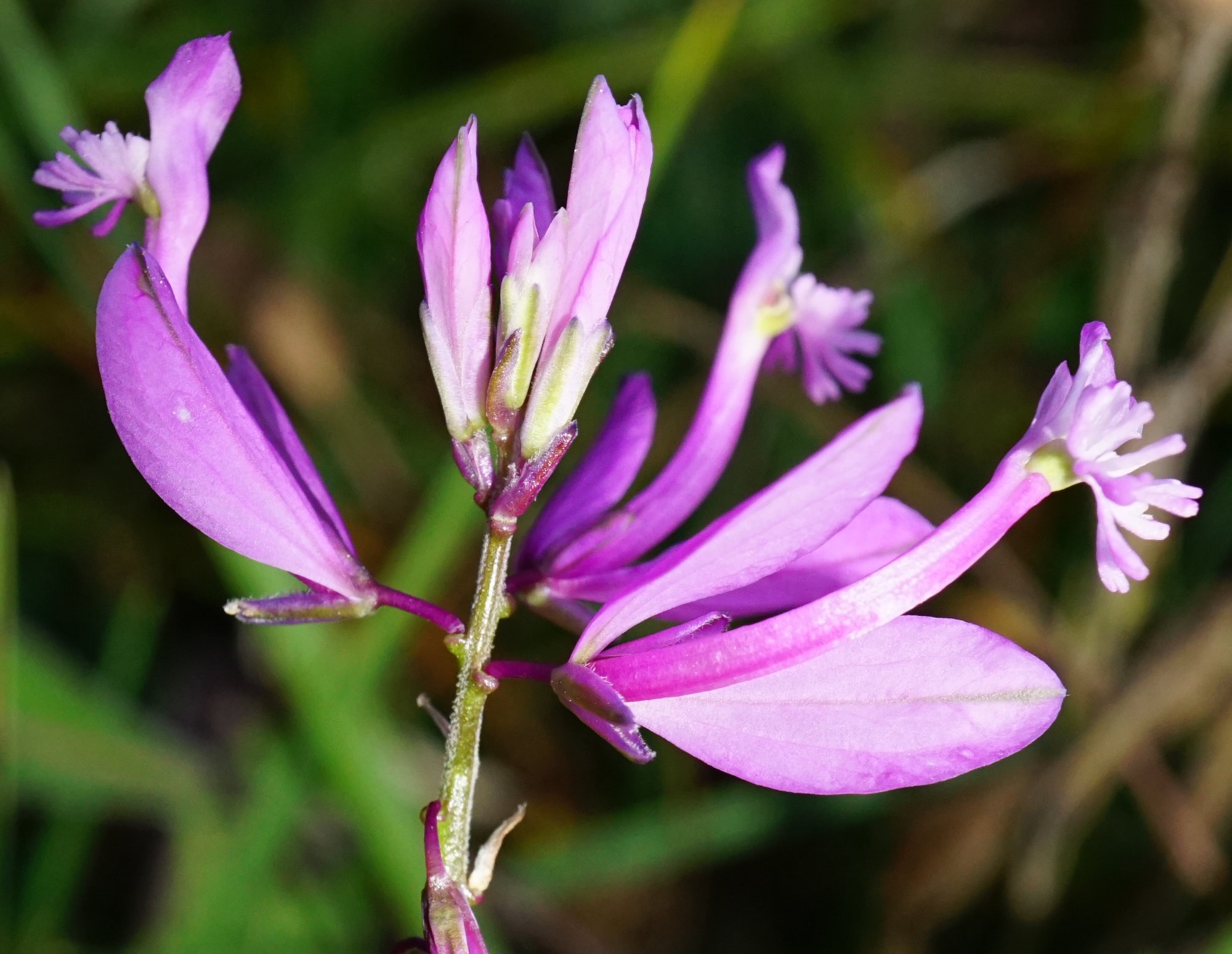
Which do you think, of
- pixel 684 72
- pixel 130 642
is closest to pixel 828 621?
pixel 684 72

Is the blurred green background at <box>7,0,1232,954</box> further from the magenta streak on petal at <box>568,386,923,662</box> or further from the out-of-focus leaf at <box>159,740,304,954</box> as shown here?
the magenta streak on petal at <box>568,386,923,662</box>

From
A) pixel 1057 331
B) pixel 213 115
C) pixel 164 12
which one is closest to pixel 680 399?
pixel 1057 331

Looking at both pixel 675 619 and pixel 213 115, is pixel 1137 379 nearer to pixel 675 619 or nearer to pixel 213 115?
pixel 675 619

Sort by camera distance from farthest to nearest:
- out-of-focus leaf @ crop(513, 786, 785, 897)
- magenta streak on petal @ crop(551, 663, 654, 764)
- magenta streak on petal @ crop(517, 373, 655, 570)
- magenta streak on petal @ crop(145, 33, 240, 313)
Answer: out-of-focus leaf @ crop(513, 786, 785, 897), magenta streak on petal @ crop(517, 373, 655, 570), magenta streak on petal @ crop(145, 33, 240, 313), magenta streak on petal @ crop(551, 663, 654, 764)

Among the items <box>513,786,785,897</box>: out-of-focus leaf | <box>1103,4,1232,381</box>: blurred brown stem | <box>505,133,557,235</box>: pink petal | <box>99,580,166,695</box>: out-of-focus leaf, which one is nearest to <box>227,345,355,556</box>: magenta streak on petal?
<box>505,133,557,235</box>: pink petal

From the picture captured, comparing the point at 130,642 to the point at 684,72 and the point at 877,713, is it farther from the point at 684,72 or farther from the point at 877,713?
the point at 877,713

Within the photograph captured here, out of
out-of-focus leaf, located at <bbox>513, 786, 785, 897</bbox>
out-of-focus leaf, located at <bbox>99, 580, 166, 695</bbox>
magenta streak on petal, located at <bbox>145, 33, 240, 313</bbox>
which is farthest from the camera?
out-of-focus leaf, located at <bbox>99, 580, 166, 695</bbox>
